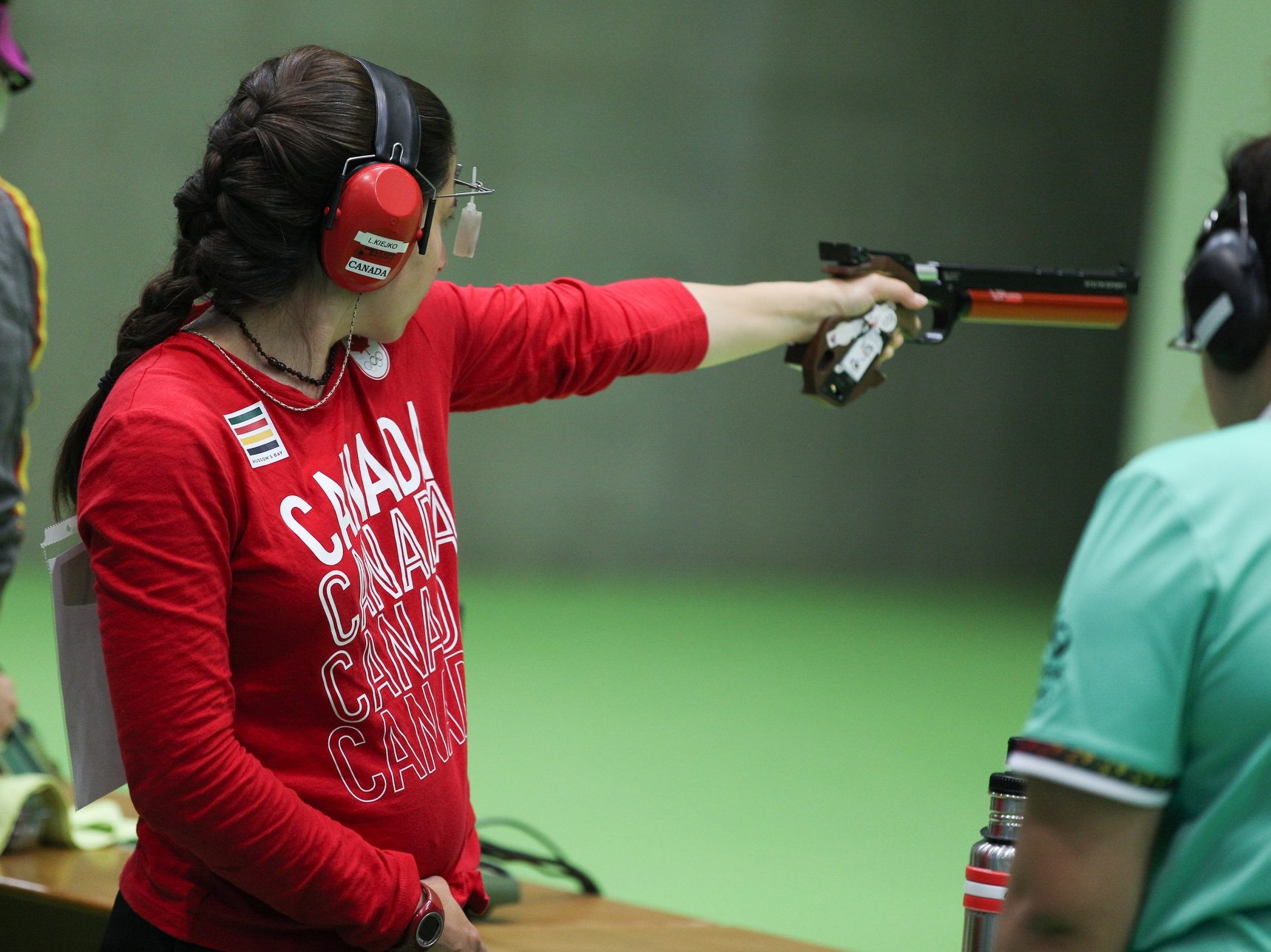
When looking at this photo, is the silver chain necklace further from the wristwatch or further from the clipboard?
the wristwatch

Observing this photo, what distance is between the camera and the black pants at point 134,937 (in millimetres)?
1342

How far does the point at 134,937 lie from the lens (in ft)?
4.49

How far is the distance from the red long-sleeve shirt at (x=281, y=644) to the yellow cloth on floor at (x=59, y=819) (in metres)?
0.96

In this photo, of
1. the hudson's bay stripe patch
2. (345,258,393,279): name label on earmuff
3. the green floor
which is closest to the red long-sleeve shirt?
the hudson's bay stripe patch

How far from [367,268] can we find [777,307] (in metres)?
0.77

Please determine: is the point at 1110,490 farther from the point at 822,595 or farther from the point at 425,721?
the point at 822,595

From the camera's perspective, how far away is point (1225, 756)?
2.91 feet

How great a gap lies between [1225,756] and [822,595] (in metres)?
5.78

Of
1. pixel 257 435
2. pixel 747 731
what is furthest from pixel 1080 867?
pixel 747 731

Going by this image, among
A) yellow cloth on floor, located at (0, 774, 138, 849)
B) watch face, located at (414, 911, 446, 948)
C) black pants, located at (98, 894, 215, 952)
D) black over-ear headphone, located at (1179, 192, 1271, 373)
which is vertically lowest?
yellow cloth on floor, located at (0, 774, 138, 849)

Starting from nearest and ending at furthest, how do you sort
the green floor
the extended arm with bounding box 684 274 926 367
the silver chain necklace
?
the silver chain necklace, the extended arm with bounding box 684 274 926 367, the green floor

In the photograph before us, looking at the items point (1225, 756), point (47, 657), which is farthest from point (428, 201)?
point (47, 657)

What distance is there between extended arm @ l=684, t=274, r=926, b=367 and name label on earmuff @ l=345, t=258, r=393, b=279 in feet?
2.03

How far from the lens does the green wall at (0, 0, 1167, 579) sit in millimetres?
5984
